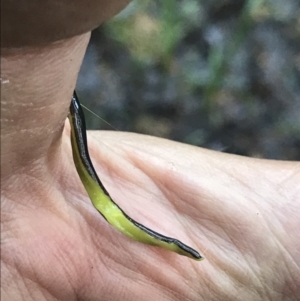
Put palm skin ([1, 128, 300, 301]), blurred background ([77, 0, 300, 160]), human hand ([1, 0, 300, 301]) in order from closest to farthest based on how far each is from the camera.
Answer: human hand ([1, 0, 300, 301]) → palm skin ([1, 128, 300, 301]) → blurred background ([77, 0, 300, 160])

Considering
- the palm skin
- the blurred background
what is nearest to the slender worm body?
the palm skin

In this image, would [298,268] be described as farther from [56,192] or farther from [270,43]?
[270,43]

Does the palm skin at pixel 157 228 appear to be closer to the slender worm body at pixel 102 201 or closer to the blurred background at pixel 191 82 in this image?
the slender worm body at pixel 102 201

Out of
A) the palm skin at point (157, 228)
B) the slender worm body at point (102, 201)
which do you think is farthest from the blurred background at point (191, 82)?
the slender worm body at point (102, 201)

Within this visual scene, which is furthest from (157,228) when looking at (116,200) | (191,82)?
(191,82)

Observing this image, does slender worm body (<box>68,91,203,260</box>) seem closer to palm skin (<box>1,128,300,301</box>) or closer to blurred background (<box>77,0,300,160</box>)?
palm skin (<box>1,128,300,301</box>)
